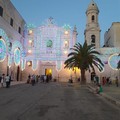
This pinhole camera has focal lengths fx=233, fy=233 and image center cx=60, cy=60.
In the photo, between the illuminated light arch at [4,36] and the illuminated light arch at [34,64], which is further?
the illuminated light arch at [34,64]

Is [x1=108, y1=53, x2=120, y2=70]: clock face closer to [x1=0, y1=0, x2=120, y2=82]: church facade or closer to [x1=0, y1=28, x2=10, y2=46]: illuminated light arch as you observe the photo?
[x1=0, y1=0, x2=120, y2=82]: church facade

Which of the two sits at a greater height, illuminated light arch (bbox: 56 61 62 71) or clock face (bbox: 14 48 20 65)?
clock face (bbox: 14 48 20 65)

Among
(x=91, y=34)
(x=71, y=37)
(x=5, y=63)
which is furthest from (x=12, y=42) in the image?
(x=91, y=34)

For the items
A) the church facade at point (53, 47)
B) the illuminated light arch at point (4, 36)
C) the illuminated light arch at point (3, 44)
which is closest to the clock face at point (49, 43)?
the church facade at point (53, 47)

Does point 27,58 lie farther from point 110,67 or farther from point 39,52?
point 110,67

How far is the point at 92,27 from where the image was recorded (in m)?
55.6

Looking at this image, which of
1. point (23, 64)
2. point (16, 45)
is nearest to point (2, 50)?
point (16, 45)

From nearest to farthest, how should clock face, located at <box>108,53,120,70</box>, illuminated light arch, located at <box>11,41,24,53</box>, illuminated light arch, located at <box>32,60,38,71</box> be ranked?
illuminated light arch, located at <box>11,41,24,53</box>
clock face, located at <box>108,53,120,70</box>
illuminated light arch, located at <box>32,60,38,71</box>

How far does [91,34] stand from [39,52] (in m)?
13.2

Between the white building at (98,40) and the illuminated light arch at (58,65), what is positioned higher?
the white building at (98,40)

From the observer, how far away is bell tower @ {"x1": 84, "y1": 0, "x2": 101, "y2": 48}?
182 feet

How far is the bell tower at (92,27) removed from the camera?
5556cm

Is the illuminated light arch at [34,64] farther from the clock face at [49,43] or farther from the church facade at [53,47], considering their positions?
the clock face at [49,43]

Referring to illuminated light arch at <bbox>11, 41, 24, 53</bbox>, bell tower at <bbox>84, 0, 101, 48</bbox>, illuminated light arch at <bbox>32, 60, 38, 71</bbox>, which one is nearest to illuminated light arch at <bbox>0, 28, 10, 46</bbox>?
illuminated light arch at <bbox>11, 41, 24, 53</bbox>
